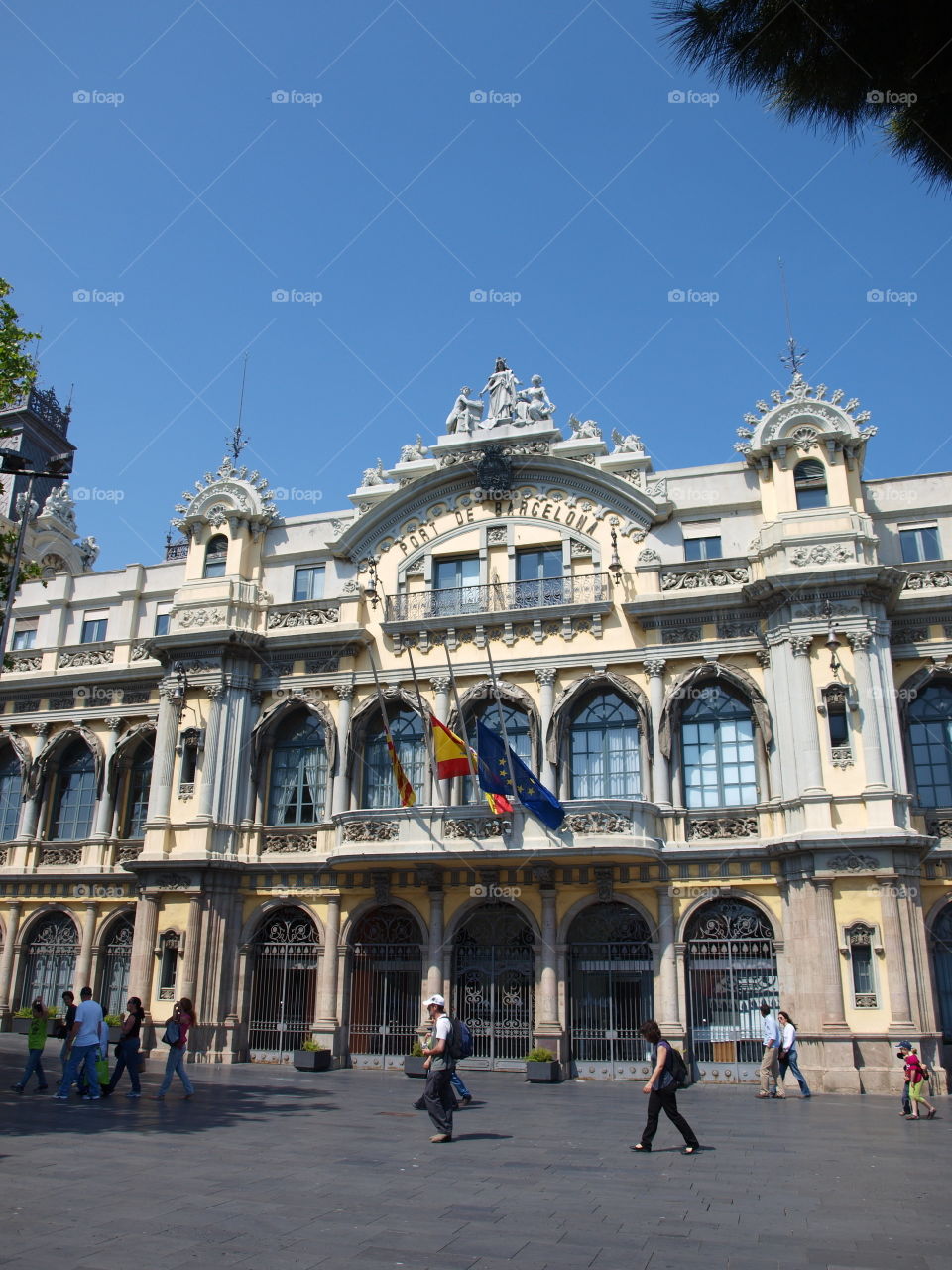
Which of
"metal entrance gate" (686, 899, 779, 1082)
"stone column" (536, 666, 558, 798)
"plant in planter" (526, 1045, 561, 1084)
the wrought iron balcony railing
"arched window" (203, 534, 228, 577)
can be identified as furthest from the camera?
"arched window" (203, 534, 228, 577)

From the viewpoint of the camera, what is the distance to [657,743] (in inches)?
1033

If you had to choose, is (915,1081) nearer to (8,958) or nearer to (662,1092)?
(662,1092)

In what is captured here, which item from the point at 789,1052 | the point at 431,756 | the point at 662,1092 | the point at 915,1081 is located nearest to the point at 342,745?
the point at 431,756

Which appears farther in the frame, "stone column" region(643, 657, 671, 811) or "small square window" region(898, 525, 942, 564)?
"small square window" region(898, 525, 942, 564)

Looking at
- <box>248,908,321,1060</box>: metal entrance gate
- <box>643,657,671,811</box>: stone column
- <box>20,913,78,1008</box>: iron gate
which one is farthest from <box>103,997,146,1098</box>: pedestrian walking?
<box>20,913,78,1008</box>: iron gate

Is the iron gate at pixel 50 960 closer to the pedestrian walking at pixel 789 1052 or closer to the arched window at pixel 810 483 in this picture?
the pedestrian walking at pixel 789 1052

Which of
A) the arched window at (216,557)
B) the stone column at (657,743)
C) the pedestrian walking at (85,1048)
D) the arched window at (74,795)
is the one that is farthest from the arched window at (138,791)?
the stone column at (657,743)

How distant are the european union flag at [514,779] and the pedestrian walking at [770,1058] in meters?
6.27

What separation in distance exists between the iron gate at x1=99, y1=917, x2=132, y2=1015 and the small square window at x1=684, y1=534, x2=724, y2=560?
1914cm

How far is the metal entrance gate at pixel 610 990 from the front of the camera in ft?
80.8

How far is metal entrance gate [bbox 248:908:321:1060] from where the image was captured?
1081 inches

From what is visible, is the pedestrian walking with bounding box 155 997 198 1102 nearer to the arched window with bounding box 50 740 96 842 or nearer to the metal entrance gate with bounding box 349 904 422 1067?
the metal entrance gate with bounding box 349 904 422 1067

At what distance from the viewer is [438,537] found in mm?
30203

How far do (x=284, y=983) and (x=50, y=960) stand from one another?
28.2 feet
